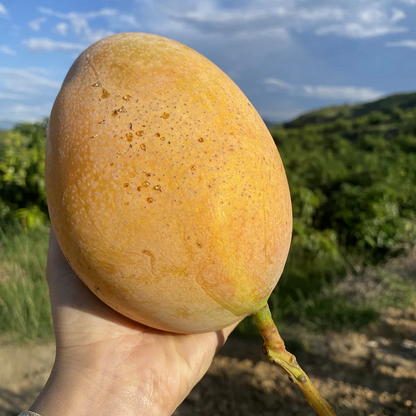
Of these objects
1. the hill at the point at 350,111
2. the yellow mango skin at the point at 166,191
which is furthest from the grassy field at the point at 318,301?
the hill at the point at 350,111

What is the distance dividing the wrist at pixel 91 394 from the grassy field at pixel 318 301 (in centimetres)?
187

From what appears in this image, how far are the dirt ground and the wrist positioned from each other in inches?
43.4

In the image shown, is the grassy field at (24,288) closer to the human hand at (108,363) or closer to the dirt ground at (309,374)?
the dirt ground at (309,374)

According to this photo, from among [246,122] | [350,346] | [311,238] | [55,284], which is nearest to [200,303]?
[246,122]

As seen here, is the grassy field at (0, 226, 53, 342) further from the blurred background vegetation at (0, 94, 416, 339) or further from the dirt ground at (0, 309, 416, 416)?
the dirt ground at (0, 309, 416, 416)

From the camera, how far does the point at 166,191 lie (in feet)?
3.41

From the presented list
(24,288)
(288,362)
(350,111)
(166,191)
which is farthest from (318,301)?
(350,111)

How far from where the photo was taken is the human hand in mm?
1341

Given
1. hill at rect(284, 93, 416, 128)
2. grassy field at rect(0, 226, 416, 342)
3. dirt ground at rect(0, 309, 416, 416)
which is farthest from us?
hill at rect(284, 93, 416, 128)

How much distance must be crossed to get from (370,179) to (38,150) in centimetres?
440

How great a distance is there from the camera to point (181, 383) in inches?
60.4

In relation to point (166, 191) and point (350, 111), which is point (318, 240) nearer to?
point (166, 191)

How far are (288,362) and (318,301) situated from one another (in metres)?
2.33

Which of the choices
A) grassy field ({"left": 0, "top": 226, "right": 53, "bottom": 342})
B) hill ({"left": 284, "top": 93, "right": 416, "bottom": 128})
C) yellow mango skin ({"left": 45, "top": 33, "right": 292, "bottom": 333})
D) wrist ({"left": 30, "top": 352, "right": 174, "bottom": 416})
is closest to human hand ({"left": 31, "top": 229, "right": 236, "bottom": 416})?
wrist ({"left": 30, "top": 352, "right": 174, "bottom": 416})
